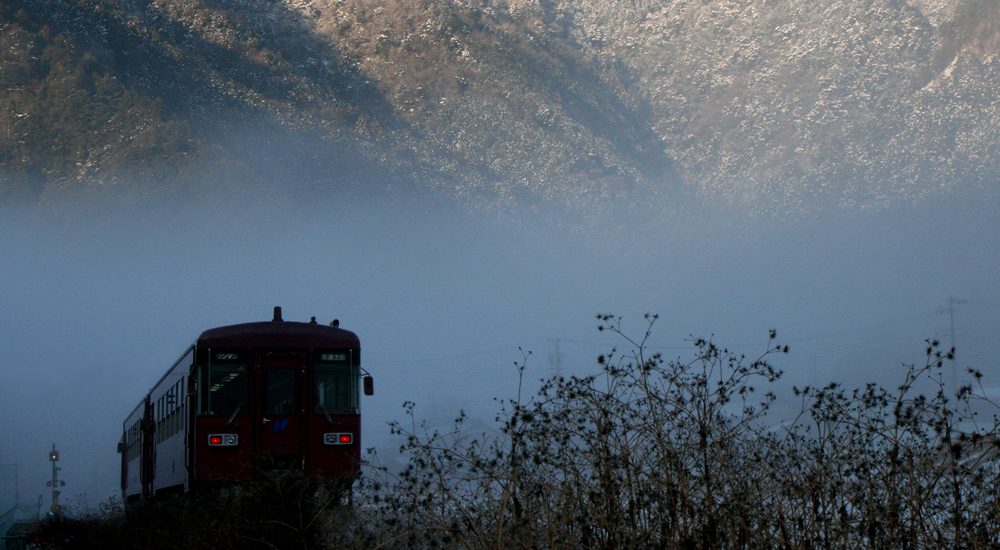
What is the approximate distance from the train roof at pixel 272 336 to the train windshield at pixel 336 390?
366mm

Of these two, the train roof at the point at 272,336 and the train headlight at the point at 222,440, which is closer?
the train headlight at the point at 222,440

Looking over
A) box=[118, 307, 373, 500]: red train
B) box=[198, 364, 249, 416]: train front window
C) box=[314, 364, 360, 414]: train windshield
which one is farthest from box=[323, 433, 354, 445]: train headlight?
box=[198, 364, 249, 416]: train front window

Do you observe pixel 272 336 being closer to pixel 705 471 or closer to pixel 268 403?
pixel 268 403

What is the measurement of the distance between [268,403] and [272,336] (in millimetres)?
966

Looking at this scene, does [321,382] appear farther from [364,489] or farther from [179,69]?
[179,69]

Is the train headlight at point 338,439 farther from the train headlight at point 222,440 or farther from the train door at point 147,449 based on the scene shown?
the train door at point 147,449

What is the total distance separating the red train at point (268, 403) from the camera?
12.1 m

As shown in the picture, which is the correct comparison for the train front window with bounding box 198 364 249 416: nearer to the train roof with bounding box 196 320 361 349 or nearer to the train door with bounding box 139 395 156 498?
the train roof with bounding box 196 320 361 349

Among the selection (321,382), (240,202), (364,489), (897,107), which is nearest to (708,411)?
(364,489)

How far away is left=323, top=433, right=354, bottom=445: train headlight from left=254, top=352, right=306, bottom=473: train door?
34cm

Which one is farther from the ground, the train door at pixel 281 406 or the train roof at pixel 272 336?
the train roof at pixel 272 336

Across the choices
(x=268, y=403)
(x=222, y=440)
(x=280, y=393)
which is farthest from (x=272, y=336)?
(x=222, y=440)

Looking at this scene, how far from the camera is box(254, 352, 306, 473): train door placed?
12.4 meters

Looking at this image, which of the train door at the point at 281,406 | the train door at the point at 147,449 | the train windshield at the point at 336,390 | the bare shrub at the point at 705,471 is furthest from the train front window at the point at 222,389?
the bare shrub at the point at 705,471
